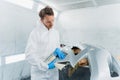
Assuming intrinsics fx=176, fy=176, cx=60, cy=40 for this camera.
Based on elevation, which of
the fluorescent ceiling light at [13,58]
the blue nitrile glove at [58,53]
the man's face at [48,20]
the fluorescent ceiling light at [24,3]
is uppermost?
the fluorescent ceiling light at [24,3]

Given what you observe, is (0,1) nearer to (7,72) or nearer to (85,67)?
(7,72)

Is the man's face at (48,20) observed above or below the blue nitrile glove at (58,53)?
above

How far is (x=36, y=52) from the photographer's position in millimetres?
1884

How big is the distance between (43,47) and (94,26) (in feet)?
9.44

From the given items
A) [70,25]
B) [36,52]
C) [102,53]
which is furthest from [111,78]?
[70,25]

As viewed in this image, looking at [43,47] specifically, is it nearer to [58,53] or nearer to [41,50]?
[41,50]

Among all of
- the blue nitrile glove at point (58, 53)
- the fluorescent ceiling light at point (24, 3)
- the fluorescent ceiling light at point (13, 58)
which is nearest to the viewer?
the blue nitrile glove at point (58, 53)

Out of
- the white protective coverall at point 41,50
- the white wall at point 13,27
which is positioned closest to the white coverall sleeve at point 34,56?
the white protective coverall at point 41,50

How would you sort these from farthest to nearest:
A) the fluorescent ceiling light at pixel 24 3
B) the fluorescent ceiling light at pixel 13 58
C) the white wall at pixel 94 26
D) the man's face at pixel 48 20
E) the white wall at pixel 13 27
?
the white wall at pixel 94 26 → the fluorescent ceiling light at pixel 24 3 → the fluorescent ceiling light at pixel 13 58 → the white wall at pixel 13 27 → the man's face at pixel 48 20

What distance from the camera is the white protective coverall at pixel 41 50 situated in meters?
1.80

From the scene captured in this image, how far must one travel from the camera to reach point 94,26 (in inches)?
179

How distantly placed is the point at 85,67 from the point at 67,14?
357 centimetres

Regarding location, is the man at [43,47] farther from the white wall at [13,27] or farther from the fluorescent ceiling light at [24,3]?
the fluorescent ceiling light at [24,3]

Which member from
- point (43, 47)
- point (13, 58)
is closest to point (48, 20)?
point (43, 47)
